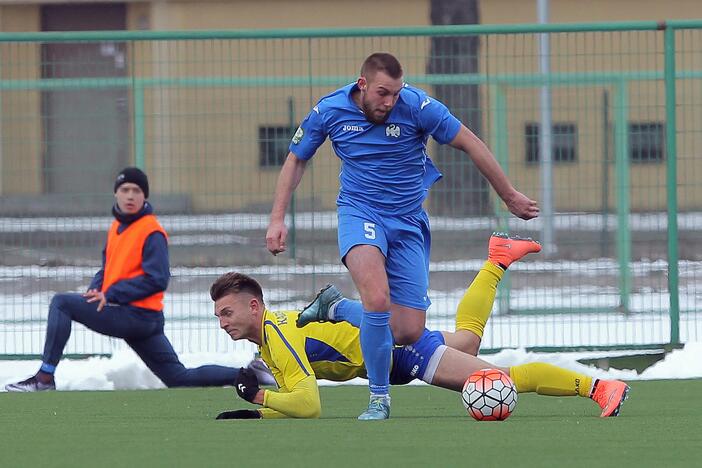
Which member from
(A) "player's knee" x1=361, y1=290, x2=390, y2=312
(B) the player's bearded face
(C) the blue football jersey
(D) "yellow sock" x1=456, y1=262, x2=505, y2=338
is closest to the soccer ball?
(A) "player's knee" x1=361, y1=290, x2=390, y2=312

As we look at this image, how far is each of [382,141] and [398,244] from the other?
52cm

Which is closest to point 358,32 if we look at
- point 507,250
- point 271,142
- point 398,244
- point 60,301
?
point 271,142

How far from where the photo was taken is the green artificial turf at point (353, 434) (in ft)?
19.3

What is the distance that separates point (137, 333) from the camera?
10.1 metres

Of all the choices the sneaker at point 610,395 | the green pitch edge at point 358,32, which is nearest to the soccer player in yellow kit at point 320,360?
the sneaker at point 610,395

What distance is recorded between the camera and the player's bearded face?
7.51 m

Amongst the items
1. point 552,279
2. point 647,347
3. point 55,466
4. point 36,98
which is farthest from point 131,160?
point 55,466

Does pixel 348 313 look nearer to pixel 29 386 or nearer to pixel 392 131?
pixel 392 131

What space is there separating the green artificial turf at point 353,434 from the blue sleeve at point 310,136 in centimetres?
134

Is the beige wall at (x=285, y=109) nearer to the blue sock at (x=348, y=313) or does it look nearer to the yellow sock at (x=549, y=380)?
the blue sock at (x=348, y=313)

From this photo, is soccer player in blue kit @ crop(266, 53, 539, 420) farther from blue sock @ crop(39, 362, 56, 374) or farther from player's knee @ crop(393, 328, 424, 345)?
blue sock @ crop(39, 362, 56, 374)

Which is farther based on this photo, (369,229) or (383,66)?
(369,229)

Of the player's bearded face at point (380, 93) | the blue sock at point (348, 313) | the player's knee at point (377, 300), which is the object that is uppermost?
the player's bearded face at point (380, 93)

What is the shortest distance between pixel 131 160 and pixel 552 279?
3.24 m
